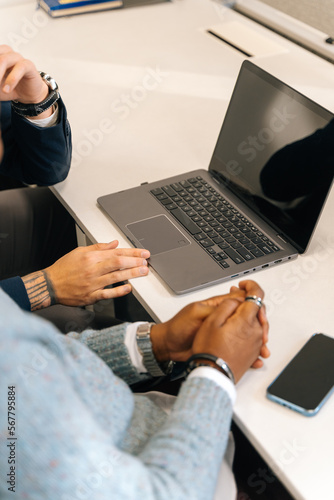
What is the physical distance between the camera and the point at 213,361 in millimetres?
743

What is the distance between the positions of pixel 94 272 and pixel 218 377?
0.38 m

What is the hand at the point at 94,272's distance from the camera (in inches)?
38.2

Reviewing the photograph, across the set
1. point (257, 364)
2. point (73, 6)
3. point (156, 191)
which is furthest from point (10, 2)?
point (257, 364)

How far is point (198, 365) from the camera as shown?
75 cm

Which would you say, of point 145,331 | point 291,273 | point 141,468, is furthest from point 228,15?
point 141,468

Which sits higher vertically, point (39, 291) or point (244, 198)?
point (244, 198)

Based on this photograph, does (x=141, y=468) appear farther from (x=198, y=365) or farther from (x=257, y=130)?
(x=257, y=130)

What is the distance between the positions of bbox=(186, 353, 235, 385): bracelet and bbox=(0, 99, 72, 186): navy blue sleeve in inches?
22.3

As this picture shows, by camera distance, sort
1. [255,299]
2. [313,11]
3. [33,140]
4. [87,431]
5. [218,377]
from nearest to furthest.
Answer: [87,431], [218,377], [255,299], [33,140], [313,11]

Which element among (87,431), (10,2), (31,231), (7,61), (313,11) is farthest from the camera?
(10,2)

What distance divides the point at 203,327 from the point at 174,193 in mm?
400

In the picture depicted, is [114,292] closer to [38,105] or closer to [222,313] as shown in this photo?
[222,313]

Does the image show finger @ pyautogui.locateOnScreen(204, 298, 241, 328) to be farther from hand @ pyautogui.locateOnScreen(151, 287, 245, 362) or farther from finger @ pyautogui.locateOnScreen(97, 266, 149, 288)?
finger @ pyautogui.locateOnScreen(97, 266, 149, 288)

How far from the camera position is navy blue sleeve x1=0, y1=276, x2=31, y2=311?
101 centimetres
